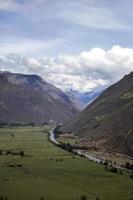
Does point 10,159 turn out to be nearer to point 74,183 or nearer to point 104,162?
point 104,162

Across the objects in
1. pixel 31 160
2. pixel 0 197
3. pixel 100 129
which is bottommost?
pixel 0 197

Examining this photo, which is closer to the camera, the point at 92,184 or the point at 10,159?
the point at 92,184

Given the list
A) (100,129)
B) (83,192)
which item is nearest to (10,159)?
(83,192)

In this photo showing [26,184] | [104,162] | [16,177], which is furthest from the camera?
[104,162]

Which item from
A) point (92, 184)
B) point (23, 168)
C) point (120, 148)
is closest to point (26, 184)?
point (92, 184)

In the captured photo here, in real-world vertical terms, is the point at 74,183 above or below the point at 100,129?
below

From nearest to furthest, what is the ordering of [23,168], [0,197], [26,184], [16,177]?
[0,197]
[26,184]
[16,177]
[23,168]

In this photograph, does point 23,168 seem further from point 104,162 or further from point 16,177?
point 104,162
